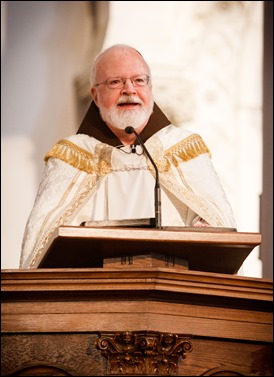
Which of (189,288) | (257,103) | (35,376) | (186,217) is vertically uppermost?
(257,103)

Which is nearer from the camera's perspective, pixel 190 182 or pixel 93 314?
pixel 93 314

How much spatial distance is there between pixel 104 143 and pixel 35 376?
187 centimetres

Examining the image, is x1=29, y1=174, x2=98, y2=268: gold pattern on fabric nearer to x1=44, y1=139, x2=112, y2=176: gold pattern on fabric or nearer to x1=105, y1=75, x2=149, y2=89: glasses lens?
x1=44, y1=139, x2=112, y2=176: gold pattern on fabric

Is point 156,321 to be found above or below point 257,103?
below

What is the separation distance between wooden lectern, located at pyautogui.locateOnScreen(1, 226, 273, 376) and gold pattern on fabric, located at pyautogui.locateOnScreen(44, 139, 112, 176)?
1.40m

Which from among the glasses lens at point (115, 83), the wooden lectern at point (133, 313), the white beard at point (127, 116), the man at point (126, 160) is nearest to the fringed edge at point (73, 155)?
the man at point (126, 160)

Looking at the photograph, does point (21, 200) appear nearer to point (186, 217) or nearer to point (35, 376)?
point (186, 217)

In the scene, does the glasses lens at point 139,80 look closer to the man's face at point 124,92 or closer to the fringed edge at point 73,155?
the man's face at point 124,92

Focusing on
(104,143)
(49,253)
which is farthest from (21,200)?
(49,253)

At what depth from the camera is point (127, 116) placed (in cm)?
579

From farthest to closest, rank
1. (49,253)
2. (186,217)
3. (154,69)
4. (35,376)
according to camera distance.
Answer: (154,69) < (186,217) < (49,253) < (35,376)

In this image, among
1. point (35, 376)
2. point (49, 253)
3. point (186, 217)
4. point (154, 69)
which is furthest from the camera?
point (154, 69)

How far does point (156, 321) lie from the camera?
4.25m

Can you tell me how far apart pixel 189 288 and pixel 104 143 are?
170 centimetres
